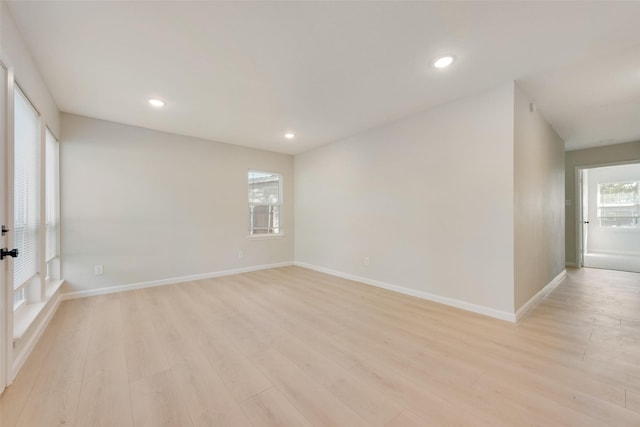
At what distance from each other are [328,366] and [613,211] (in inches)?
401

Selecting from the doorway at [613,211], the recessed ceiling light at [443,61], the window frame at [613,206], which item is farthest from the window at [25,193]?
the window frame at [613,206]

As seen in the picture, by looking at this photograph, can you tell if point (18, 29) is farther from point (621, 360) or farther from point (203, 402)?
point (621, 360)

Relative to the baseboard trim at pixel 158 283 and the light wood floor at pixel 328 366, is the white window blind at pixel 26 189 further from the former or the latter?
the baseboard trim at pixel 158 283

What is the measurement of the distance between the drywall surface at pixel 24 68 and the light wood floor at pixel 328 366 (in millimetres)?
2214

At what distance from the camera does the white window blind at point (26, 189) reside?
208cm

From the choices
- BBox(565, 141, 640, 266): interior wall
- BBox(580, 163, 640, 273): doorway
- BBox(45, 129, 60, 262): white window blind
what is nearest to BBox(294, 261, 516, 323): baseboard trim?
BBox(45, 129, 60, 262): white window blind

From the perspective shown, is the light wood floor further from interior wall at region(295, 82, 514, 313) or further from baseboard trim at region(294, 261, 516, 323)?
interior wall at region(295, 82, 514, 313)

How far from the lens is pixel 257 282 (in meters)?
4.26

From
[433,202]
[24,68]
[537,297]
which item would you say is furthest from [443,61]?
[24,68]

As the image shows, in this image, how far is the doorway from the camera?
7.04 m

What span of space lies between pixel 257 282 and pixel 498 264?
134 inches

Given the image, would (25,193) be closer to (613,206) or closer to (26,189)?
A: (26,189)

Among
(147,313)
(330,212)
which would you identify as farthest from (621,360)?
(147,313)

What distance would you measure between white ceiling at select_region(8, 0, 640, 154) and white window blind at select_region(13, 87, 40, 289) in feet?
1.77
